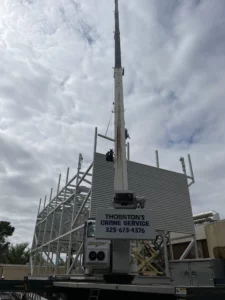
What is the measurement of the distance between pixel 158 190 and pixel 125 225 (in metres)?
9.47

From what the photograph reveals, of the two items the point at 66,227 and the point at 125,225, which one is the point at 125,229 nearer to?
the point at 125,225

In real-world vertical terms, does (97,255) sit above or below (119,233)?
below

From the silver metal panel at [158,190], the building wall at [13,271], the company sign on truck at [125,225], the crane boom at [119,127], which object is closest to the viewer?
the company sign on truck at [125,225]

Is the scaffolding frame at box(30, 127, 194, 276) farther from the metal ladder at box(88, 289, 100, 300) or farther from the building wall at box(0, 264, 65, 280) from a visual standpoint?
the metal ladder at box(88, 289, 100, 300)

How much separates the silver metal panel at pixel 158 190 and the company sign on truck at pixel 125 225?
639 cm

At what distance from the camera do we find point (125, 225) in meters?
7.28

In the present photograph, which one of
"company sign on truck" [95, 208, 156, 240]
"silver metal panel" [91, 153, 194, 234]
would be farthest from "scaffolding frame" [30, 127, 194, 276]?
"company sign on truck" [95, 208, 156, 240]

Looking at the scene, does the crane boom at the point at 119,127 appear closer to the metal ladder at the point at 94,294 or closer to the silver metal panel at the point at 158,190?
the silver metal panel at the point at 158,190

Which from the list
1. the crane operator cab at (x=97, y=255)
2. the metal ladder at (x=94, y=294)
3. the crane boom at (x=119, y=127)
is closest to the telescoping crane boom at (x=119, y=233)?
the crane operator cab at (x=97, y=255)

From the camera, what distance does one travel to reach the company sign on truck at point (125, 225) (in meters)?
7.16

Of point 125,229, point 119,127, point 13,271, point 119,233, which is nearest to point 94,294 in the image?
point 119,233

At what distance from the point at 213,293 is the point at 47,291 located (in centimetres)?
428

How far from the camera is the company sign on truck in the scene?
282 inches

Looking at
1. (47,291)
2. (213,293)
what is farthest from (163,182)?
(213,293)
